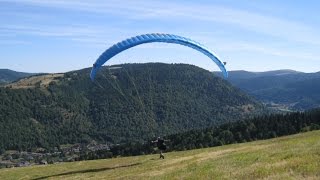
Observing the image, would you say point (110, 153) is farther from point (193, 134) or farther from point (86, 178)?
point (86, 178)

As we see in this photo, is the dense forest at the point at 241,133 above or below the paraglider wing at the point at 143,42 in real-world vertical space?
below

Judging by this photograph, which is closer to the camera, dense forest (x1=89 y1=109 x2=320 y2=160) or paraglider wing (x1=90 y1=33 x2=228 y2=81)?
paraglider wing (x1=90 y1=33 x2=228 y2=81)

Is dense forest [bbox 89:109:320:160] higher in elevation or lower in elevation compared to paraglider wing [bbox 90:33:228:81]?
lower

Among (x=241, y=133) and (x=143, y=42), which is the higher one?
(x=143, y=42)

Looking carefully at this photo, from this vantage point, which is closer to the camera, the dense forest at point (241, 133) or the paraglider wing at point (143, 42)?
the paraglider wing at point (143, 42)

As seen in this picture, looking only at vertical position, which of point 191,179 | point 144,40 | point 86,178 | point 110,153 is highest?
point 144,40

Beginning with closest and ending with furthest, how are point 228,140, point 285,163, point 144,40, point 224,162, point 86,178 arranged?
point 285,163
point 224,162
point 86,178
point 144,40
point 228,140

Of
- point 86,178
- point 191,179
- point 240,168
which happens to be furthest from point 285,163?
point 86,178

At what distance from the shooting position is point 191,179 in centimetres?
2447

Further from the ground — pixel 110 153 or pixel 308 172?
pixel 308 172

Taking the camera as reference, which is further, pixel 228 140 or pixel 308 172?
pixel 228 140

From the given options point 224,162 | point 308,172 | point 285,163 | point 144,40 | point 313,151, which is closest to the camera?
point 308,172

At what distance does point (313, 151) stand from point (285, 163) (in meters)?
2.74

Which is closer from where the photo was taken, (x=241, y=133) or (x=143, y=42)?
(x=143, y=42)
